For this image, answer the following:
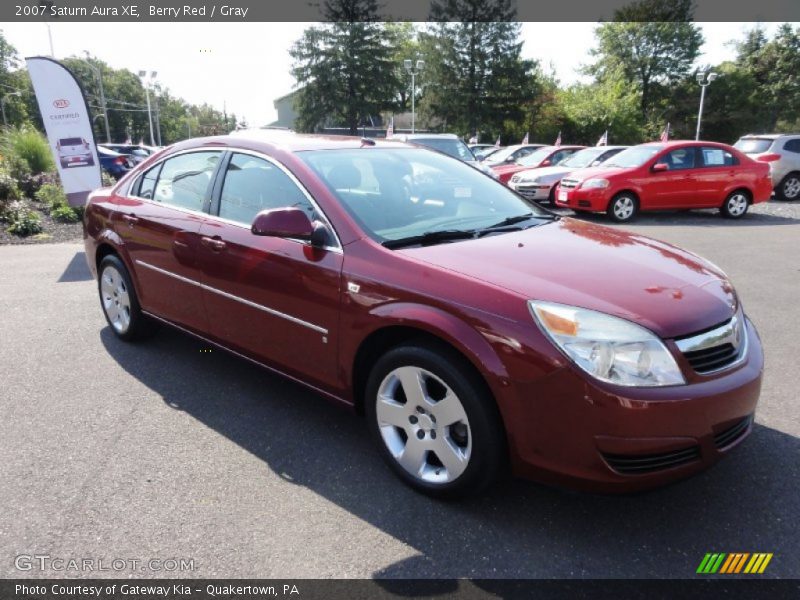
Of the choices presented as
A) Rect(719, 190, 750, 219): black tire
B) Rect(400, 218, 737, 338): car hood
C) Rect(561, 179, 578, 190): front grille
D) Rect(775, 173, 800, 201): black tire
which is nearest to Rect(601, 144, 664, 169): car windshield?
Rect(561, 179, 578, 190): front grille

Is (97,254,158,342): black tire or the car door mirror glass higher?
the car door mirror glass

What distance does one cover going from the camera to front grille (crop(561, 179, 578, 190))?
12323 mm

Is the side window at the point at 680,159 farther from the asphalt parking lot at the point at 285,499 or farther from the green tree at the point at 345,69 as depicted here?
the green tree at the point at 345,69

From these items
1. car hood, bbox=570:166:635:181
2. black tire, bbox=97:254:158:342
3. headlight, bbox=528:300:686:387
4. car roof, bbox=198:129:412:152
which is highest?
car roof, bbox=198:129:412:152

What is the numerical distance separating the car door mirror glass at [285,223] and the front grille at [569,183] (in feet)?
34.1


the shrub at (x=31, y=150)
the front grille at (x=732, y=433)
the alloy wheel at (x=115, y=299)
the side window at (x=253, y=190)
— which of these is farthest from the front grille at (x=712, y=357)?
the shrub at (x=31, y=150)

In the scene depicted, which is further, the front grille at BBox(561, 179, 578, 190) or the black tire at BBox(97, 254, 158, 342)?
the front grille at BBox(561, 179, 578, 190)

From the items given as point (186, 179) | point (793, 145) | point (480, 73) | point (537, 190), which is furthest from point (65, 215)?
A: point (480, 73)

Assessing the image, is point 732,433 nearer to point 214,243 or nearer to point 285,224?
point 285,224

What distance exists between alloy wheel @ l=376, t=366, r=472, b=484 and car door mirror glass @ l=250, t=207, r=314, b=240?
2.75ft

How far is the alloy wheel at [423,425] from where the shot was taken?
8.38 ft

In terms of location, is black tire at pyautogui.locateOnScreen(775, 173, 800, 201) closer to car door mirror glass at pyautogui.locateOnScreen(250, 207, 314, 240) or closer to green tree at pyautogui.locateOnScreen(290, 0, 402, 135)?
car door mirror glass at pyautogui.locateOnScreen(250, 207, 314, 240)

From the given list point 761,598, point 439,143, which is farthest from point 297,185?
point 439,143

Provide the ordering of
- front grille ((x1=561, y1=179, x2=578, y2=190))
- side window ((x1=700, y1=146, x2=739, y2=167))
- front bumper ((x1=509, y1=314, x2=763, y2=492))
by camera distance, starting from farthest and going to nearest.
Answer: front grille ((x1=561, y1=179, x2=578, y2=190)) < side window ((x1=700, y1=146, x2=739, y2=167)) < front bumper ((x1=509, y1=314, x2=763, y2=492))
